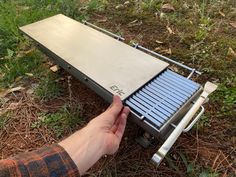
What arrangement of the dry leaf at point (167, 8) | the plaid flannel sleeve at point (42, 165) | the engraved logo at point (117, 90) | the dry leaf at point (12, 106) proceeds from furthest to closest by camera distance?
the dry leaf at point (167, 8) < the dry leaf at point (12, 106) < the engraved logo at point (117, 90) < the plaid flannel sleeve at point (42, 165)

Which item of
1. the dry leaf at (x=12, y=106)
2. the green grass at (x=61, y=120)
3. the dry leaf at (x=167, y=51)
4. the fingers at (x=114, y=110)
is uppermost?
the fingers at (x=114, y=110)

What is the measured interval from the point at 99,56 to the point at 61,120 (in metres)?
0.59

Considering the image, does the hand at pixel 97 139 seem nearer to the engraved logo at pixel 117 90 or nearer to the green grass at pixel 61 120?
the engraved logo at pixel 117 90

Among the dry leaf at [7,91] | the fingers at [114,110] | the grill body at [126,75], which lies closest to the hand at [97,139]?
the fingers at [114,110]

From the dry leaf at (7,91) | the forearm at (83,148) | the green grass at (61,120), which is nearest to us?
the forearm at (83,148)

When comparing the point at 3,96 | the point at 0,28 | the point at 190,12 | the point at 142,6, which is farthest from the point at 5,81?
the point at 190,12

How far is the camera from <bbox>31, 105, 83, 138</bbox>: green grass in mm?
1947

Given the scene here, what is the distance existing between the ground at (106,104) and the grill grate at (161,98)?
363 millimetres

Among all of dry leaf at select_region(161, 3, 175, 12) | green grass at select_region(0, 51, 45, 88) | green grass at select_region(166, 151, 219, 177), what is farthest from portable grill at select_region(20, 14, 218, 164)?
dry leaf at select_region(161, 3, 175, 12)

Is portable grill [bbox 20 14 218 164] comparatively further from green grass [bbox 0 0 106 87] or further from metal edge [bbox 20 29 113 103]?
green grass [bbox 0 0 106 87]

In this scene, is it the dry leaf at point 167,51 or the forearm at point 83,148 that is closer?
the forearm at point 83,148

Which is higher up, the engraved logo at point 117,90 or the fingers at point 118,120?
the engraved logo at point 117,90

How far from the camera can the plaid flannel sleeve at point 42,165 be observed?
1109mm

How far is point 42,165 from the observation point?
1.18m
